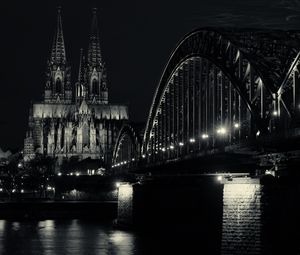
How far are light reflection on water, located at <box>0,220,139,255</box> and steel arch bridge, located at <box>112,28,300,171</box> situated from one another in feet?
31.3

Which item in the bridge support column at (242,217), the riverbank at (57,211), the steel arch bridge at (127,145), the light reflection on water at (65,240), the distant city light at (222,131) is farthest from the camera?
the steel arch bridge at (127,145)

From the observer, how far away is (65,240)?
219ft

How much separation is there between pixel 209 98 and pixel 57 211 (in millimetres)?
48191

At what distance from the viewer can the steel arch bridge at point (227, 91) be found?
43.3 m

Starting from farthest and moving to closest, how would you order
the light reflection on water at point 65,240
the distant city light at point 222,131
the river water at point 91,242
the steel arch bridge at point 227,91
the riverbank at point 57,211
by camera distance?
the riverbank at point 57,211, the light reflection on water at point 65,240, the river water at point 91,242, the distant city light at point 222,131, the steel arch bridge at point 227,91

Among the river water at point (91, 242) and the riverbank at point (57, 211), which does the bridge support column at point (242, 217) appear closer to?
the river water at point (91, 242)

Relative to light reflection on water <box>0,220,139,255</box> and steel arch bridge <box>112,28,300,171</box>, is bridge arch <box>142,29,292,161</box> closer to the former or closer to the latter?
steel arch bridge <box>112,28,300,171</box>

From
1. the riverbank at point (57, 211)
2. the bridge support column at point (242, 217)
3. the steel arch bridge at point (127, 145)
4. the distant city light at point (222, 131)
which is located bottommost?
the riverbank at point (57, 211)

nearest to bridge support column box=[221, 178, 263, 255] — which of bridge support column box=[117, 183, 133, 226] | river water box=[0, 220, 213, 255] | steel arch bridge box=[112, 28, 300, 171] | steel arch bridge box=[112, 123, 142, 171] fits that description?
steel arch bridge box=[112, 28, 300, 171]

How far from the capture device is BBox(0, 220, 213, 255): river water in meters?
57.1

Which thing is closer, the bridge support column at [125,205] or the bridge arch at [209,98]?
the bridge arch at [209,98]

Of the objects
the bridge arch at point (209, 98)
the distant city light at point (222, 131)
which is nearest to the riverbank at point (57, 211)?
the bridge arch at point (209, 98)

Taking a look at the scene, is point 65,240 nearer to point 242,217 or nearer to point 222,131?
point 222,131

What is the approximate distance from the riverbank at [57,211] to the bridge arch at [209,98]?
52.3ft
